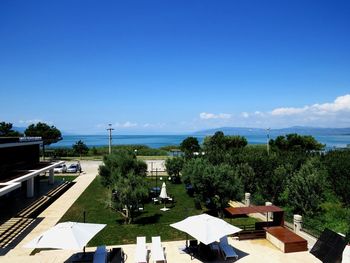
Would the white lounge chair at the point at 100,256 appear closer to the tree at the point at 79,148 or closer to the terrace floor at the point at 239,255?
the terrace floor at the point at 239,255

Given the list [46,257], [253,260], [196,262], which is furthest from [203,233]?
[46,257]

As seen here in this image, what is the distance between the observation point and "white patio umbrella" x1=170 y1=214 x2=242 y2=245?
1235cm

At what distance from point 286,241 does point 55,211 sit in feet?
53.9

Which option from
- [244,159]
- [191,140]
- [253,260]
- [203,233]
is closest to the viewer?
[203,233]

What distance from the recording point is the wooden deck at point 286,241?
1423cm

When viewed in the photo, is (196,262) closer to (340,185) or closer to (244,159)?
(340,185)

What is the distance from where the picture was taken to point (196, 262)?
1322cm

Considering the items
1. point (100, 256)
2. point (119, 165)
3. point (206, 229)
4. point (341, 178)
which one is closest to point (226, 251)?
point (206, 229)

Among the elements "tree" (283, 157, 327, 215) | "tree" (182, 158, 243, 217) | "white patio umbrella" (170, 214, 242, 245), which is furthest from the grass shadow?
"tree" (283, 157, 327, 215)

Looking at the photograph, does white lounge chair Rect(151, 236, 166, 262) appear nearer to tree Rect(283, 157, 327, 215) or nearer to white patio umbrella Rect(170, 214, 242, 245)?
white patio umbrella Rect(170, 214, 242, 245)

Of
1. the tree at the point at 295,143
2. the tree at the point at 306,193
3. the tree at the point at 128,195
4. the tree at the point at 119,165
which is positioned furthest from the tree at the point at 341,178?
→ the tree at the point at 295,143

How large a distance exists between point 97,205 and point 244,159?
49.6 feet

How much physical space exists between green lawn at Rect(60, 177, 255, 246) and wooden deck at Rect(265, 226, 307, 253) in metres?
3.98

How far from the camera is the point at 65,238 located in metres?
11.9
